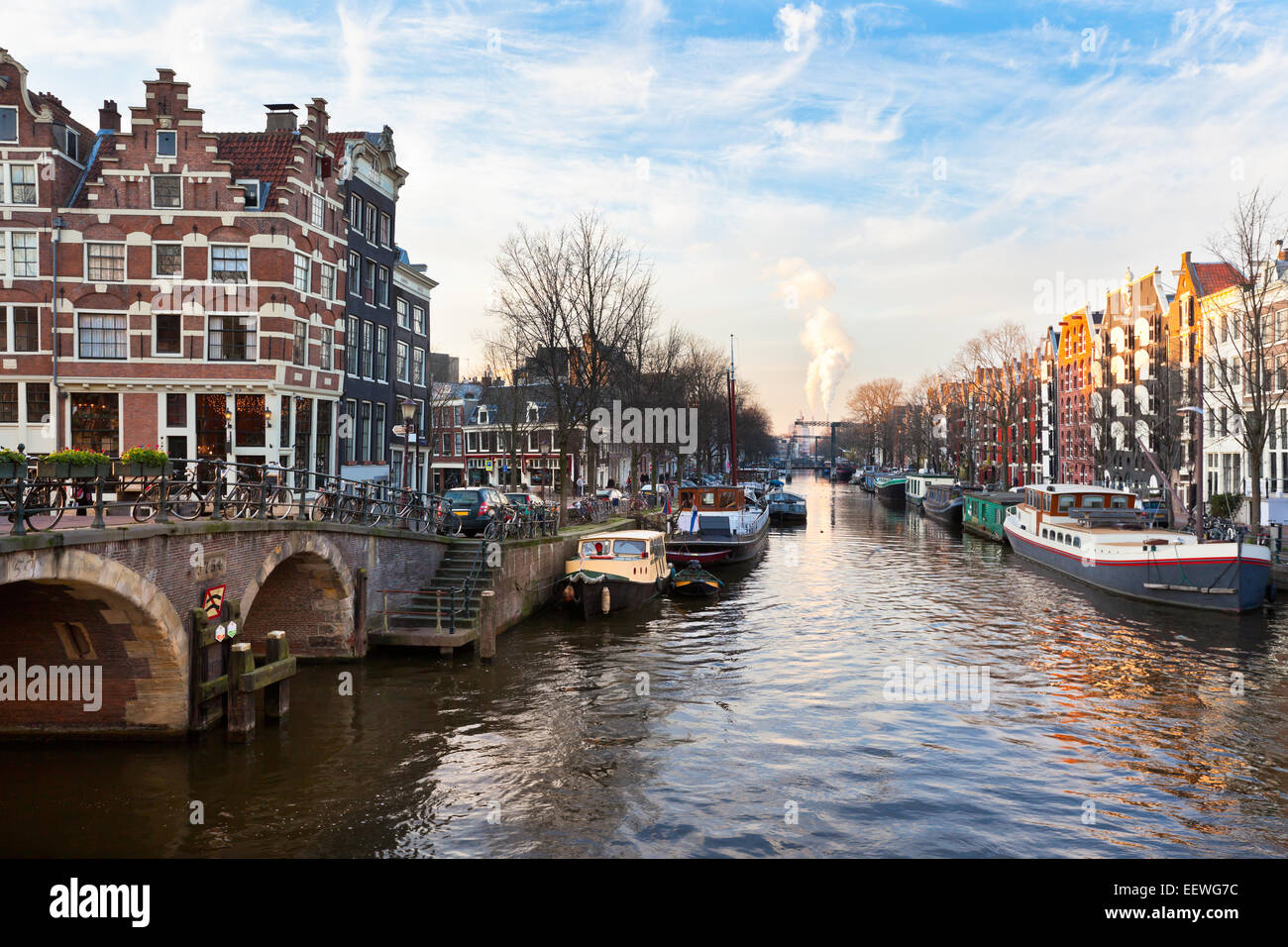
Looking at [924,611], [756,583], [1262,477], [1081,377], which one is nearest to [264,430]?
[756,583]

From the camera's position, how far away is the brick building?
110 ft

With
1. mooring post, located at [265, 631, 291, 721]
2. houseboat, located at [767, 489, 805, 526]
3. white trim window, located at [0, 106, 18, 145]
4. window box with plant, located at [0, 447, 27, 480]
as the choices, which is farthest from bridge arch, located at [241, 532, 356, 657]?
houseboat, located at [767, 489, 805, 526]

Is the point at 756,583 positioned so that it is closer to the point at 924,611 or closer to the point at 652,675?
the point at 924,611

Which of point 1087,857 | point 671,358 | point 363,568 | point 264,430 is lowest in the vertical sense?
point 1087,857

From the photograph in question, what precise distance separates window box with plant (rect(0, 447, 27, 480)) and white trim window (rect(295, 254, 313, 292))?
24508 mm

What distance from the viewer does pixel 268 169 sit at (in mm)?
36031

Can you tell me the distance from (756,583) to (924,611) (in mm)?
8777

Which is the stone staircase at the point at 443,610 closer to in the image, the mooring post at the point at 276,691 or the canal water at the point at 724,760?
the canal water at the point at 724,760

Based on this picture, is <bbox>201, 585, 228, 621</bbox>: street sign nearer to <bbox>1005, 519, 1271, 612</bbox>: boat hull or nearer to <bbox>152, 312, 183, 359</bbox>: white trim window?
<bbox>152, 312, 183, 359</bbox>: white trim window

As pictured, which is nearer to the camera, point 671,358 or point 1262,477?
point 1262,477

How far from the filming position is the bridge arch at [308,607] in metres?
21.8

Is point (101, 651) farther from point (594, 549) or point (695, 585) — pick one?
point (695, 585)
